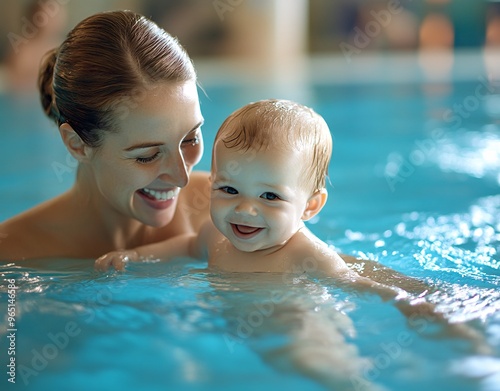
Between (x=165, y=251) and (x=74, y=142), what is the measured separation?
560 millimetres

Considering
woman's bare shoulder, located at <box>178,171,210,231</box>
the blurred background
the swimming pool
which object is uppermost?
the blurred background

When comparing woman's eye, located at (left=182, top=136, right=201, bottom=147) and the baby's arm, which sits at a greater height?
woman's eye, located at (left=182, top=136, right=201, bottom=147)

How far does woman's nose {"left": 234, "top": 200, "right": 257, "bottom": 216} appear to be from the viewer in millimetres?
2535

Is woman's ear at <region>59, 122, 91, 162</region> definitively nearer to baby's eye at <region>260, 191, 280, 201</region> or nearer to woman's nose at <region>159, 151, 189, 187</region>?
woman's nose at <region>159, 151, 189, 187</region>

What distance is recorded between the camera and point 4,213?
4.40m

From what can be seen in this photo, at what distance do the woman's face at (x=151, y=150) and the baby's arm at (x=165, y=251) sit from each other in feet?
0.48

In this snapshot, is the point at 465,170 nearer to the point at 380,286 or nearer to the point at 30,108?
the point at 380,286

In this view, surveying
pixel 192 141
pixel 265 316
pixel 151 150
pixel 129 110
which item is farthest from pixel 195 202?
pixel 265 316

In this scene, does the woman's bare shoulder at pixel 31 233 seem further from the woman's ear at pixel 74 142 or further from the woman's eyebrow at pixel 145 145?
the woman's eyebrow at pixel 145 145

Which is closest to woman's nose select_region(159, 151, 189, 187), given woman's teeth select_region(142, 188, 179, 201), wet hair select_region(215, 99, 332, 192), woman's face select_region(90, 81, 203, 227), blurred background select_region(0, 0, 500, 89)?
woman's face select_region(90, 81, 203, 227)

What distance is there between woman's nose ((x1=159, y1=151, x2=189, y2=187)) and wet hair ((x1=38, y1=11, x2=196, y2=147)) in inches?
8.9

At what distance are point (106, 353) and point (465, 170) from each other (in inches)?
141

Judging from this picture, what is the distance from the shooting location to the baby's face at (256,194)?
2529 millimetres

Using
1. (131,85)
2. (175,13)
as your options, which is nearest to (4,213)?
(131,85)
